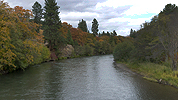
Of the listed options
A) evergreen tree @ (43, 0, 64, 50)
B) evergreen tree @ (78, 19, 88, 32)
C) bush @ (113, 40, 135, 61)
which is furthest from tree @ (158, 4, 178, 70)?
evergreen tree @ (78, 19, 88, 32)

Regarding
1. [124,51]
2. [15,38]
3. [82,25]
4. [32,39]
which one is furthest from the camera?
[82,25]

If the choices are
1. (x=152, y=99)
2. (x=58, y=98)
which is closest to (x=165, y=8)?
(x=152, y=99)

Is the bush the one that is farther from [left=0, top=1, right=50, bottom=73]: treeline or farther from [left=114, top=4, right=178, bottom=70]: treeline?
[left=0, top=1, right=50, bottom=73]: treeline

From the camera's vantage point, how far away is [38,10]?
7300 cm

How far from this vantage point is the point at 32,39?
96.9 ft

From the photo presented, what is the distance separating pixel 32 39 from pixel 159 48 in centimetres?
2460

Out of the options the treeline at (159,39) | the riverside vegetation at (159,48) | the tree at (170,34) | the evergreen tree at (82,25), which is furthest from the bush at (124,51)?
the evergreen tree at (82,25)

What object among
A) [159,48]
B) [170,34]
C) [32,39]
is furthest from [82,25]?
[170,34]

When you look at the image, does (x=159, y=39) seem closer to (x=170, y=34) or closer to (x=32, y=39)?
(x=170, y=34)

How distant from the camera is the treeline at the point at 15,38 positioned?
22712 millimetres

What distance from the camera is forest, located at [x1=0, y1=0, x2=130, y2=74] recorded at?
23500 mm

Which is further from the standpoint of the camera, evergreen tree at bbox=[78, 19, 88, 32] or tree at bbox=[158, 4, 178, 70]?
evergreen tree at bbox=[78, 19, 88, 32]

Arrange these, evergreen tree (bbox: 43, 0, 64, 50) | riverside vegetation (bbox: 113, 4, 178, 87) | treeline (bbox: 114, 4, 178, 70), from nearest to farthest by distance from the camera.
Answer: riverside vegetation (bbox: 113, 4, 178, 87), treeline (bbox: 114, 4, 178, 70), evergreen tree (bbox: 43, 0, 64, 50)

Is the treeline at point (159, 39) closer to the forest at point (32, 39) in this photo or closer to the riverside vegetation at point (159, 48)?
the riverside vegetation at point (159, 48)
